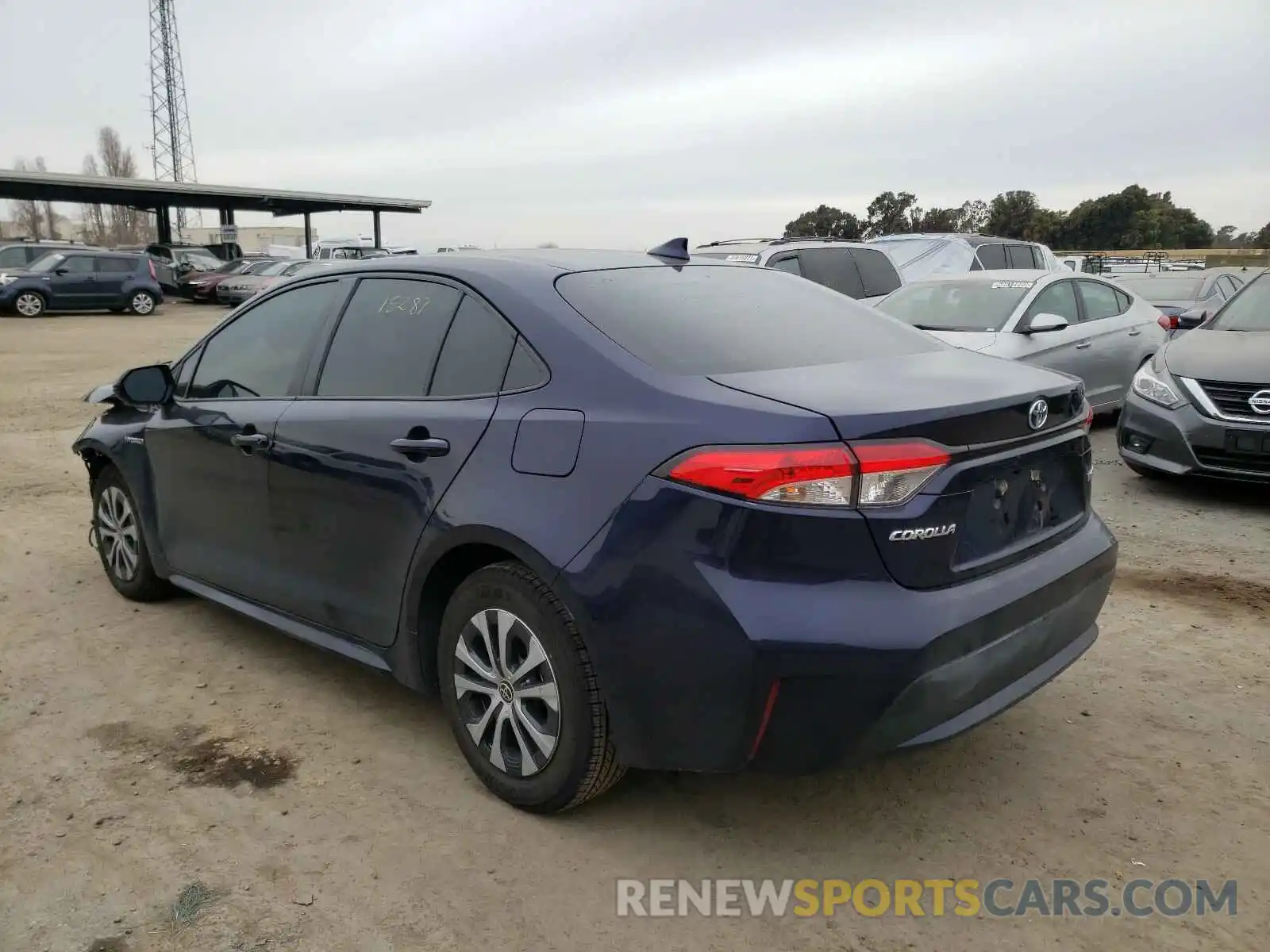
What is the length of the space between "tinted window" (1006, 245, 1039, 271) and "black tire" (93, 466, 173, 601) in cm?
1478

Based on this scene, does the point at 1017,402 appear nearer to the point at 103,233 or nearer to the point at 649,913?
the point at 649,913

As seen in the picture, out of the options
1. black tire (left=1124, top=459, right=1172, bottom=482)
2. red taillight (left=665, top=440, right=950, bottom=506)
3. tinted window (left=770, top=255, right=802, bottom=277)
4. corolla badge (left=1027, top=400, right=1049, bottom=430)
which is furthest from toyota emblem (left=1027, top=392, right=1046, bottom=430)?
tinted window (left=770, top=255, right=802, bottom=277)

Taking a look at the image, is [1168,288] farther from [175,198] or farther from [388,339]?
[175,198]

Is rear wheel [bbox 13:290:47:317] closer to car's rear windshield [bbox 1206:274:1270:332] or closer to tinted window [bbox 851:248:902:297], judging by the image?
tinted window [bbox 851:248:902:297]

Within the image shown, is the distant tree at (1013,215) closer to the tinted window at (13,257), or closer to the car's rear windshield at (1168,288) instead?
the car's rear windshield at (1168,288)

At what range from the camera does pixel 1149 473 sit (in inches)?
276

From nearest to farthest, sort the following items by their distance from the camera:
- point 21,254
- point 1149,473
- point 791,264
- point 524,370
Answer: point 524,370
point 1149,473
point 791,264
point 21,254

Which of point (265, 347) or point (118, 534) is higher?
point (265, 347)

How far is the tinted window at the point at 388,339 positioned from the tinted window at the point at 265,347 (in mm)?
195

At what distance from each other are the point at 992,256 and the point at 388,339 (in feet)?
47.0

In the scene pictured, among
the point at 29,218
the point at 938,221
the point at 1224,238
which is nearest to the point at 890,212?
the point at 938,221

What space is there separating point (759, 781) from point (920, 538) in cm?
112

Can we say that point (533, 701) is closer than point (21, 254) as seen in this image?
Yes

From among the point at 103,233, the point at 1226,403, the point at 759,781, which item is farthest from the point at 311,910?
the point at 103,233
